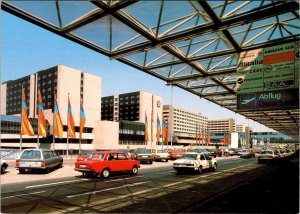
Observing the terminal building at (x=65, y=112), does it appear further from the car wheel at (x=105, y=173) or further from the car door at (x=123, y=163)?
the car wheel at (x=105, y=173)

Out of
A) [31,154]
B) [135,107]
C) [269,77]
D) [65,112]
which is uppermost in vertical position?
[135,107]

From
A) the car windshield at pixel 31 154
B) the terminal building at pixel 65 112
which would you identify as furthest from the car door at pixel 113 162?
the terminal building at pixel 65 112

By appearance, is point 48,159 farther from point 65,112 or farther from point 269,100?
point 65,112

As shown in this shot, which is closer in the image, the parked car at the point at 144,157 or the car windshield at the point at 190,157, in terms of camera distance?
the car windshield at the point at 190,157

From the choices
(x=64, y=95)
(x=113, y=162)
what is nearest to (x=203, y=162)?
(x=113, y=162)

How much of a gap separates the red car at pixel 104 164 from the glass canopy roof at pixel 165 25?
678 centimetres

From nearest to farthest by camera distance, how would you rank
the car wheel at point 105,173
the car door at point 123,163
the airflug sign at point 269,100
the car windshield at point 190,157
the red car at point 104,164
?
the airflug sign at point 269,100, the red car at point 104,164, the car wheel at point 105,173, the car door at point 123,163, the car windshield at point 190,157

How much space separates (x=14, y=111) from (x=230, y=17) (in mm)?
129059

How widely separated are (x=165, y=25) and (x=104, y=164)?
35.1 ft

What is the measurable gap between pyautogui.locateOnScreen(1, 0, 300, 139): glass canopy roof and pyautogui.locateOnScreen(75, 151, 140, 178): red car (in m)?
6.78

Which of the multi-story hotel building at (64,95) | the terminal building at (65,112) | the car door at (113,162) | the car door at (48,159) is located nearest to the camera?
the car door at (113,162)

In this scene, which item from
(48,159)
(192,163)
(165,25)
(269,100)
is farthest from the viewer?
A: (192,163)

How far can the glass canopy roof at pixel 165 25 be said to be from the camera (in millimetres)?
9008

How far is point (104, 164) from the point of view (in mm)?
18453
